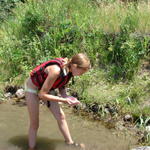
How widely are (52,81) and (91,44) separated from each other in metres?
2.78

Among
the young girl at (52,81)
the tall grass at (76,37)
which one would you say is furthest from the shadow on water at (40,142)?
the tall grass at (76,37)

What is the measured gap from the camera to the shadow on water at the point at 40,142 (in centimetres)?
399

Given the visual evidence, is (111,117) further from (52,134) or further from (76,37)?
(76,37)

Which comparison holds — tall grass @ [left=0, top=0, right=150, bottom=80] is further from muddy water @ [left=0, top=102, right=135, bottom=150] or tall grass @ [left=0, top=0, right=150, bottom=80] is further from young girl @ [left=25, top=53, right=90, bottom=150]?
young girl @ [left=25, top=53, right=90, bottom=150]

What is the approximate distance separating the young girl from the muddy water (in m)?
0.37

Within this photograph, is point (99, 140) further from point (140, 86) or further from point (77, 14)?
point (77, 14)

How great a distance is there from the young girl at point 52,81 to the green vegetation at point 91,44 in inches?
56.3

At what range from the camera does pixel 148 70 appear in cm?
543

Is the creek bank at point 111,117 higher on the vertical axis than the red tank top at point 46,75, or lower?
lower

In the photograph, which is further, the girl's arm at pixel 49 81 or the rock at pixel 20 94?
the rock at pixel 20 94

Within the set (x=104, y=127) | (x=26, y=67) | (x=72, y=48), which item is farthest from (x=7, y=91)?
(x=104, y=127)

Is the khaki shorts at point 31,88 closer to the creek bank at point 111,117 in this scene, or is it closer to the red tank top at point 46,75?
the red tank top at point 46,75

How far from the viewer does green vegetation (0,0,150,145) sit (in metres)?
5.06

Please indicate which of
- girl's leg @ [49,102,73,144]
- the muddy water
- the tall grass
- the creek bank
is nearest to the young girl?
girl's leg @ [49,102,73,144]
